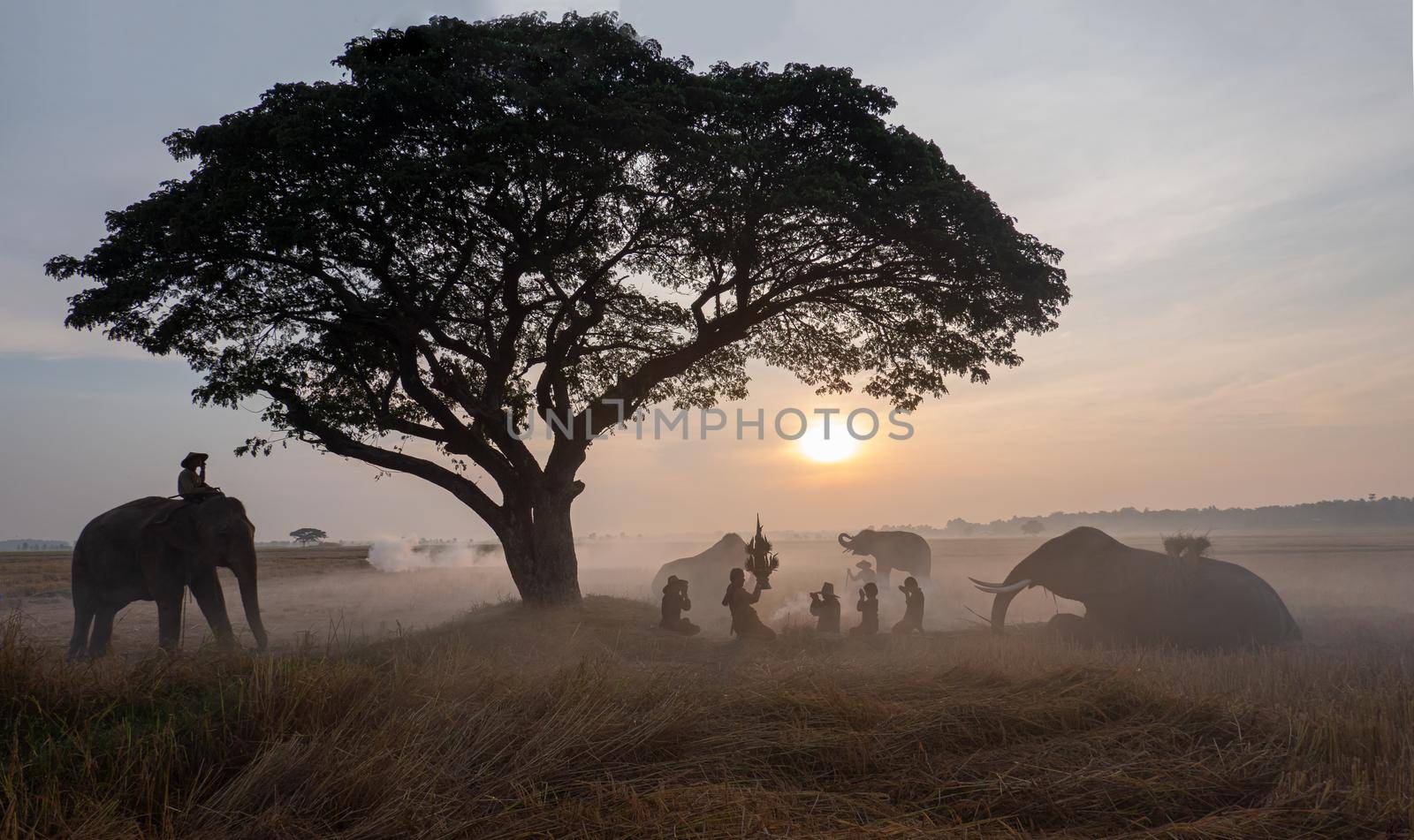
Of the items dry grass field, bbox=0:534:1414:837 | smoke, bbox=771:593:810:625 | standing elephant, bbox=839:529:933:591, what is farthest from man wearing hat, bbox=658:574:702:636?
standing elephant, bbox=839:529:933:591

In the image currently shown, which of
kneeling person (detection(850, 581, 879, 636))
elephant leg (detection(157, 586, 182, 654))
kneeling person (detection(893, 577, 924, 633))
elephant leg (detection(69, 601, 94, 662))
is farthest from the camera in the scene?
kneeling person (detection(893, 577, 924, 633))

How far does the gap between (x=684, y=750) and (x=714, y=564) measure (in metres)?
17.4

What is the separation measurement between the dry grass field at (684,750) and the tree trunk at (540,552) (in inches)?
292

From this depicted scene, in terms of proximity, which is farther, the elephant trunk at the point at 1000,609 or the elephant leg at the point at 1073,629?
the elephant trunk at the point at 1000,609

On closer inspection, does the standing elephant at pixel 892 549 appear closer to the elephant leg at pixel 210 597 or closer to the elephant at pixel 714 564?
the elephant at pixel 714 564

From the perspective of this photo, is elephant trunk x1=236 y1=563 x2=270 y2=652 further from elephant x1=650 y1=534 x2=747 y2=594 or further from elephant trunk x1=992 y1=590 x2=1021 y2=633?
elephant trunk x1=992 y1=590 x2=1021 y2=633

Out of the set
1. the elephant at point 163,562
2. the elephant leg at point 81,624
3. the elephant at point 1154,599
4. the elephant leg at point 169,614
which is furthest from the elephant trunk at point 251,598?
the elephant at point 1154,599

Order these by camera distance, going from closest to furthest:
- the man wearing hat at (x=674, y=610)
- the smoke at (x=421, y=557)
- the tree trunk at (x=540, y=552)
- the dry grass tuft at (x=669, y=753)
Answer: the dry grass tuft at (x=669, y=753) < the man wearing hat at (x=674, y=610) < the tree trunk at (x=540, y=552) < the smoke at (x=421, y=557)

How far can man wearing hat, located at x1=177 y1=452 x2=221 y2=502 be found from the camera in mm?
12539

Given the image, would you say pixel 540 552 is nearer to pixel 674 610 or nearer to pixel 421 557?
pixel 674 610

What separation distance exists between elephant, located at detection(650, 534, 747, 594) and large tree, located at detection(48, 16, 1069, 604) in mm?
6841

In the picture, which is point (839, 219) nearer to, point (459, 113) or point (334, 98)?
point (459, 113)

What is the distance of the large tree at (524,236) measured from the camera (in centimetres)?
1314

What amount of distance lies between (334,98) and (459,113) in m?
2.03
